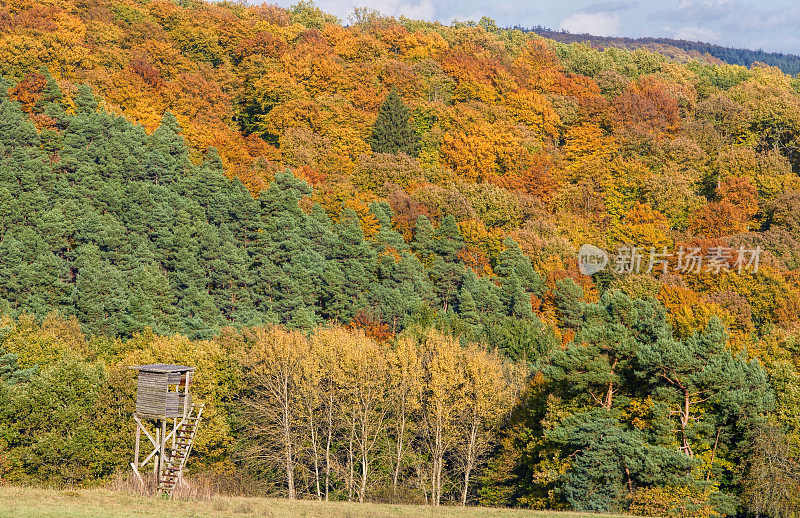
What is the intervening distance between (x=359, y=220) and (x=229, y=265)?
17070 mm

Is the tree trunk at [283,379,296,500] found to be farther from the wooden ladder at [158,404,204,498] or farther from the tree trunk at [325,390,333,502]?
the wooden ladder at [158,404,204,498]

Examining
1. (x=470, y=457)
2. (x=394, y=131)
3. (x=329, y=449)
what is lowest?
(x=329, y=449)

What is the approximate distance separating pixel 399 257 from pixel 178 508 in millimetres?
55954

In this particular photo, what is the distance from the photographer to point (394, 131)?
120 m

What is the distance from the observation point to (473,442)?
57.3m

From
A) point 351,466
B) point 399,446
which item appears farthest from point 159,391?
point 399,446

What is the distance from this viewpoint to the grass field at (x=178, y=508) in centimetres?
3086

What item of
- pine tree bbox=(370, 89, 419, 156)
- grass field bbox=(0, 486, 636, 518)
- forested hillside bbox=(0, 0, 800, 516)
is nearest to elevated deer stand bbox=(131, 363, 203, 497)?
grass field bbox=(0, 486, 636, 518)

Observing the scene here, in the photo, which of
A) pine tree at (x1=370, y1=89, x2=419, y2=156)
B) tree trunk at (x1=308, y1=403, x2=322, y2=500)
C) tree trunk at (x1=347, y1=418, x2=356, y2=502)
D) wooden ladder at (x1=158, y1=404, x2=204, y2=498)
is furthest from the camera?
pine tree at (x1=370, y1=89, x2=419, y2=156)

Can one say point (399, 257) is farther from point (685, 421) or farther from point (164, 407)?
point (164, 407)

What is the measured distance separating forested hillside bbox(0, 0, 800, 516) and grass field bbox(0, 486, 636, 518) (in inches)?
403

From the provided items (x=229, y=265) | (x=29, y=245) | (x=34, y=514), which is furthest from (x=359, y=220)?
(x=34, y=514)

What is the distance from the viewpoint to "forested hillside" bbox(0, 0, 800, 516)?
165 ft

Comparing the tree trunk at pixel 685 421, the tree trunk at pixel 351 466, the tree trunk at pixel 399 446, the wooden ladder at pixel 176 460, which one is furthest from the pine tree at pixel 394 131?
the wooden ladder at pixel 176 460
